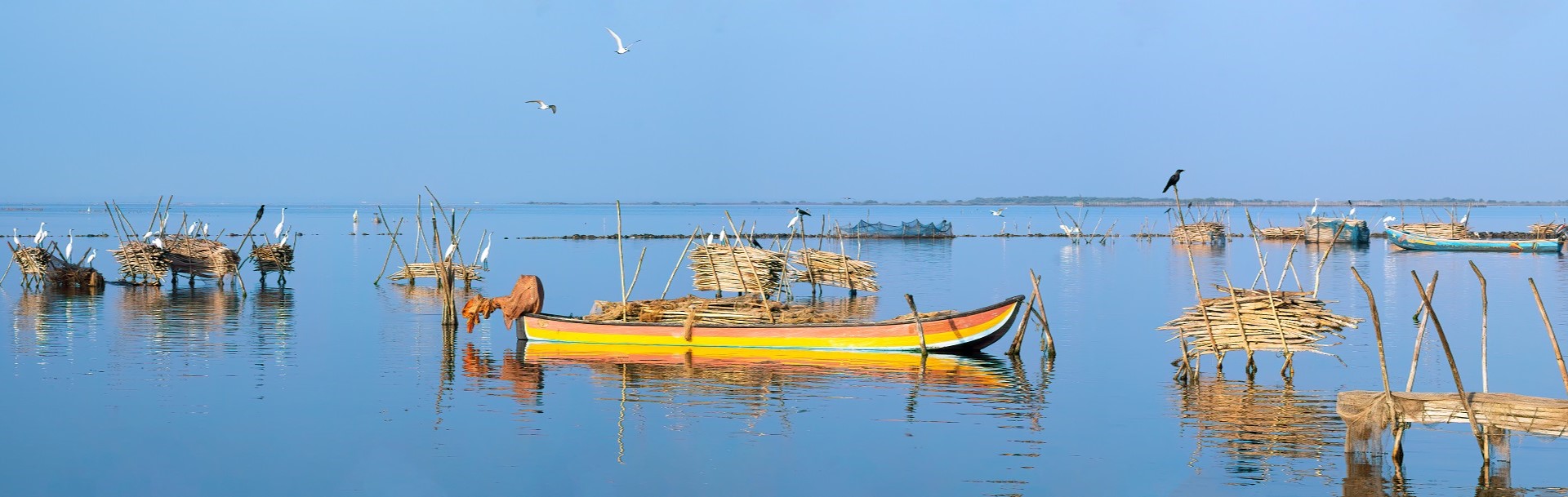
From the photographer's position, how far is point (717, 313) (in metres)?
18.1

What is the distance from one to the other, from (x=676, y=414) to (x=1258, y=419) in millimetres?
5726

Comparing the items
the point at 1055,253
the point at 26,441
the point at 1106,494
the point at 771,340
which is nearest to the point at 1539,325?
the point at 771,340

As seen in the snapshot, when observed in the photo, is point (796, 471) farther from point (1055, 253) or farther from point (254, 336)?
point (1055, 253)

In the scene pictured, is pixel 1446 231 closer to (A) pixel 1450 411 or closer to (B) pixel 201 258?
(B) pixel 201 258

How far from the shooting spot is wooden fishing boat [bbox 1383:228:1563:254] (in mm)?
45875

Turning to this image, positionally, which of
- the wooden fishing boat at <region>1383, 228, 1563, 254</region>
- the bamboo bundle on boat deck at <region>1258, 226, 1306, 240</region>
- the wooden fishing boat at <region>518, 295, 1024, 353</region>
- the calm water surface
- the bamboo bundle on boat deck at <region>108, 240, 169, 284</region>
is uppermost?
the bamboo bundle on boat deck at <region>1258, 226, 1306, 240</region>

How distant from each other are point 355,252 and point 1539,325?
4023cm

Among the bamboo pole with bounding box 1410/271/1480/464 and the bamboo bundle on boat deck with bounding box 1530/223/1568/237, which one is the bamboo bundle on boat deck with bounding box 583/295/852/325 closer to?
the bamboo pole with bounding box 1410/271/1480/464

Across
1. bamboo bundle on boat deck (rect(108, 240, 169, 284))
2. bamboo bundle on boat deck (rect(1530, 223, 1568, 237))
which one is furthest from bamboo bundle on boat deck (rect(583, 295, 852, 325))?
bamboo bundle on boat deck (rect(1530, 223, 1568, 237))

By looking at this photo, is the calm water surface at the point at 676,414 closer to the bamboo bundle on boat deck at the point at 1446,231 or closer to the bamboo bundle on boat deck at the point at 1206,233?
the bamboo bundle on boat deck at the point at 1446,231

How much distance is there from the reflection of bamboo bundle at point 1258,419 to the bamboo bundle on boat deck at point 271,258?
2279 cm

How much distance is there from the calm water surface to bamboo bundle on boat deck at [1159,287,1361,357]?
0.55 meters

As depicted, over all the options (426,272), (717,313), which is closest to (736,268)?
(717,313)

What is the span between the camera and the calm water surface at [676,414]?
10695 millimetres
